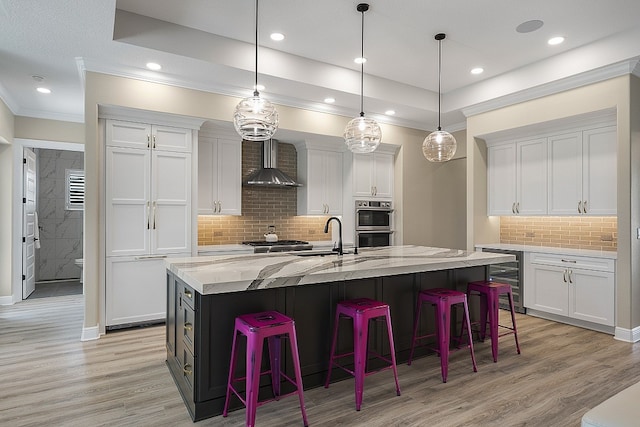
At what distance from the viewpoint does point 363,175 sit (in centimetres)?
610

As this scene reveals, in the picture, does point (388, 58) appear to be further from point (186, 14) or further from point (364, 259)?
point (364, 259)

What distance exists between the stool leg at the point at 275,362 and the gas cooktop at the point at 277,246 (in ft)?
8.58

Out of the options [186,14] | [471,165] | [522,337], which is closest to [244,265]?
[186,14]

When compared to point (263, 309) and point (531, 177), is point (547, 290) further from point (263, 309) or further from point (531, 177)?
point (263, 309)

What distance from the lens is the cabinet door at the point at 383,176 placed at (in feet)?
20.4

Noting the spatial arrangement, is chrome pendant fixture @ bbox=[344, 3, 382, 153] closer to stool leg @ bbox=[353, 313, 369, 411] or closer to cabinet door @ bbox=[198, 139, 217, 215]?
stool leg @ bbox=[353, 313, 369, 411]

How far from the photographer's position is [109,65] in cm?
399

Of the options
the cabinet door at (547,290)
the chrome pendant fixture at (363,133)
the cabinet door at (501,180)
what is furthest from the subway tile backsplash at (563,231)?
the chrome pendant fixture at (363,133)

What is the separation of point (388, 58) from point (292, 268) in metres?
3.10

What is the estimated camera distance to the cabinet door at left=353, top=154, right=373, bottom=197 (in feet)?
19.8

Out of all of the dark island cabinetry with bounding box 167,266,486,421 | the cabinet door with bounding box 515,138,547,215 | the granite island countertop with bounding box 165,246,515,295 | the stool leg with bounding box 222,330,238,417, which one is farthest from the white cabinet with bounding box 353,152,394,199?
the stool leg with bounding box 222,330,238,417

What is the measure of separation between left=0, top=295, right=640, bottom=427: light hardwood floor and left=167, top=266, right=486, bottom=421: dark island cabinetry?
0.16m

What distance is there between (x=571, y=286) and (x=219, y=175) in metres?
4.55

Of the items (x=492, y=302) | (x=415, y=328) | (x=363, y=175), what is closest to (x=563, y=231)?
(x=492, y=302)
